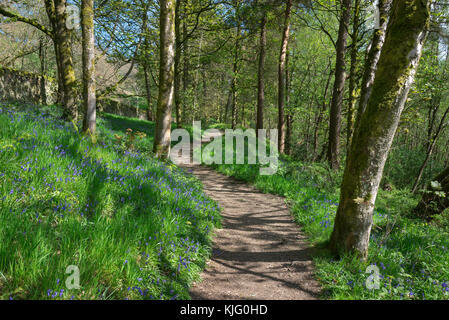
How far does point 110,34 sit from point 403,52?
10697 millimetres

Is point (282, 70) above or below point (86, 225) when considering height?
above

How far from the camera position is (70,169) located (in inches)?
137

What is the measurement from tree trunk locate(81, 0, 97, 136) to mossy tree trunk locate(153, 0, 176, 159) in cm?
173

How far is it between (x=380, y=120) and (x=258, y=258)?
270cm

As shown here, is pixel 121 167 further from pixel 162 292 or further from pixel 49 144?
pixel 162 292

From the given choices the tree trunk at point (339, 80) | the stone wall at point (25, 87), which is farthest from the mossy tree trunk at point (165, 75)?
the stone wall at point (25, 87)

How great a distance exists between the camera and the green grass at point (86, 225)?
1931 mm

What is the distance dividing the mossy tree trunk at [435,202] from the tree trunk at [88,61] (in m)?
8.12

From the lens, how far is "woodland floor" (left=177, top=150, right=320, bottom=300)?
10.5 ft

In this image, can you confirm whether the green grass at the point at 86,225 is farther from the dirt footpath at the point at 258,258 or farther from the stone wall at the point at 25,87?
the stone wall at the point at 25,87

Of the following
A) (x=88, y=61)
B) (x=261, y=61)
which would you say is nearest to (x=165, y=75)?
(x=88, y=61)

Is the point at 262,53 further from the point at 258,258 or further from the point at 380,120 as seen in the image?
the point at 258,258

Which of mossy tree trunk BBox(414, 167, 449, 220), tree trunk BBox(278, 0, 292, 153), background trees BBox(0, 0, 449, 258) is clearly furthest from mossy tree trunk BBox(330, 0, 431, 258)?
tree trunk BBox(278, 0, 292, 153)

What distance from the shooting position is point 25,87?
407 inches
